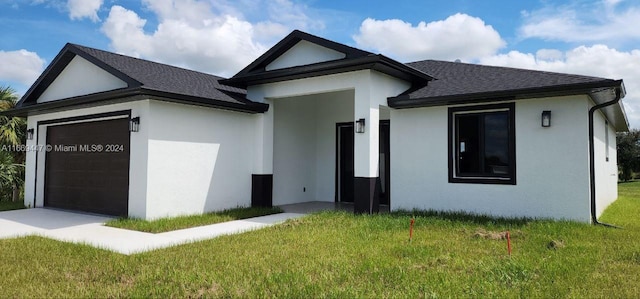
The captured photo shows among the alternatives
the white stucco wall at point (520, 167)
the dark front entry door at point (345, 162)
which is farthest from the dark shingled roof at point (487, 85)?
the dark front entry door at point (345, 162)

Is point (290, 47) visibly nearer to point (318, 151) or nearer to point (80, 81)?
point (318, 151)

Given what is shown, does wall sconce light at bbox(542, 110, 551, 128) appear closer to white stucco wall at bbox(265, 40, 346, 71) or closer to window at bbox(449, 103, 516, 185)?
window at bbox(449, 103, 516, 185)

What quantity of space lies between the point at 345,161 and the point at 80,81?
7.66 meters

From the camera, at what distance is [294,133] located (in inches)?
498

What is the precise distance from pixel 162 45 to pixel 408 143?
15.5 metres

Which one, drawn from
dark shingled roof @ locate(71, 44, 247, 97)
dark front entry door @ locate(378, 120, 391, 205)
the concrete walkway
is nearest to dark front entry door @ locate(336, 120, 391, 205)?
dark front entry door @ locate(378, 120, 391, 205)

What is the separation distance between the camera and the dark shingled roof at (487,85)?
7.93m

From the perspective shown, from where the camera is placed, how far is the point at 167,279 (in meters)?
4.71

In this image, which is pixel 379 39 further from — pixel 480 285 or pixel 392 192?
pixel 480 285

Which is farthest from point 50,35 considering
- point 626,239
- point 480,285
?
point 626,239

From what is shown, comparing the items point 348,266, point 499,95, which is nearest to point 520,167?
point 499,95

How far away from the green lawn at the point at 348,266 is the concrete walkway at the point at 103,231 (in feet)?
1.53

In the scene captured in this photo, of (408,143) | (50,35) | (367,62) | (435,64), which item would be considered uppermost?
(50,35)

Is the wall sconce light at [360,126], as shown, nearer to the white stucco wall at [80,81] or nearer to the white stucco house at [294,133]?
the white stucco house at [294,133]
